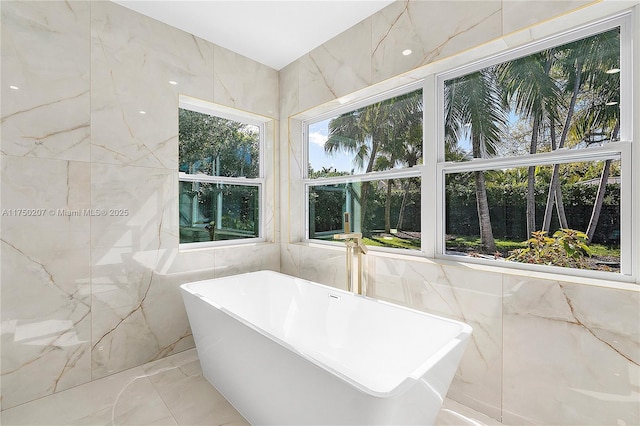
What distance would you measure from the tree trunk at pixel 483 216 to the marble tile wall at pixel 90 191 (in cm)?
221

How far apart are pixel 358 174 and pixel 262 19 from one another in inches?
57.8

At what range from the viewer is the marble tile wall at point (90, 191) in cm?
188

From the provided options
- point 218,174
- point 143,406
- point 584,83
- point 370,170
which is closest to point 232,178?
point 218,174

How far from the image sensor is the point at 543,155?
1703 mm

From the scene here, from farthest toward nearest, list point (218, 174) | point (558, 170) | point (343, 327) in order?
point (218, 174)
point (343, 327)
point (558, 170)

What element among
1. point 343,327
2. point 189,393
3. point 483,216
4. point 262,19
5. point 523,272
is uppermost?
point 262,19

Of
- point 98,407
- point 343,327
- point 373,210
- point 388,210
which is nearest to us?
point 98,407

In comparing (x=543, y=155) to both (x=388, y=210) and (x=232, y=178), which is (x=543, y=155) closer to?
(x=388, y=210)

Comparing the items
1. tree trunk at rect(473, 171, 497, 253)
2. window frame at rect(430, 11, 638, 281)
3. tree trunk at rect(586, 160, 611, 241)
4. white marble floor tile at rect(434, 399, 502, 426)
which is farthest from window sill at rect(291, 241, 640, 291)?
white marble floor tile at rect(434, 399, 502, 426)

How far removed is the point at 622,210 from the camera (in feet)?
4.86

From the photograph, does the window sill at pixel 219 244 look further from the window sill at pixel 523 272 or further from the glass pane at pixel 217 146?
the window sill at pixel 523 272

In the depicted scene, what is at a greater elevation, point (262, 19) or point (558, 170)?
point (262, 19)

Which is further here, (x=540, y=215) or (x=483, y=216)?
(x=483, y=216)

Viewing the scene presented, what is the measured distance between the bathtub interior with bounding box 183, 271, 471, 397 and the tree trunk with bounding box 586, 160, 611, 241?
84 cm
